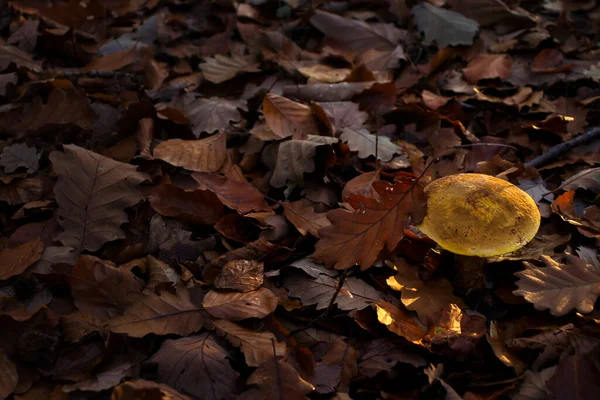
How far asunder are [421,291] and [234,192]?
99cm

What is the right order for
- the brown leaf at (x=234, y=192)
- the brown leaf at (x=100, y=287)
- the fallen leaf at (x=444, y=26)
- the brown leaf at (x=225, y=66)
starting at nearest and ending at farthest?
1. the brown leaf at (x=100, y=287)
2. the brown leaf at (x=234, y=192)
3. the brown leaf at (x=225, y=66)
4. the fallen leaf at (x=444, y=26)

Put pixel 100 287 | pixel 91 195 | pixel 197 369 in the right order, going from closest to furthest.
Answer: pixel 197 369 < pixel 100 287 < pixel 91 195

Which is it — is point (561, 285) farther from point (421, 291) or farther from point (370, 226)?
point (370, 226)

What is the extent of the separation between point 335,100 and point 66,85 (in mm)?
1605

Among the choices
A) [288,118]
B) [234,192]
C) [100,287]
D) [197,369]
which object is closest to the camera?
[197,369]

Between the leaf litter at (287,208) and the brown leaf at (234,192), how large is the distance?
12mm

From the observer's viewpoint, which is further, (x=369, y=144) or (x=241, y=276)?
(x=369, y=144)

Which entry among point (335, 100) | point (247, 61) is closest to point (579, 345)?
point (335, 100)

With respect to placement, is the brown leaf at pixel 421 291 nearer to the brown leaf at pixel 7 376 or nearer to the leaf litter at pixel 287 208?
the leaf litter at pixel 287 208

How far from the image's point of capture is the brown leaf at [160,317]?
6.33 feet

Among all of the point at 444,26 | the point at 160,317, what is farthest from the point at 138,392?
the point at 444,26

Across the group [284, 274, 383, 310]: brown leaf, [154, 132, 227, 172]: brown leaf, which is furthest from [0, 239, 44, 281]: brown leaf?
[284, 274, 383, 310]: brown leaf

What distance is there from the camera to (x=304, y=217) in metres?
2.46

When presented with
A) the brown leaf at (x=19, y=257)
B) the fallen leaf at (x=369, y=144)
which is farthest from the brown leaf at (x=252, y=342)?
the fallen leaf at (x=369, y=144)
